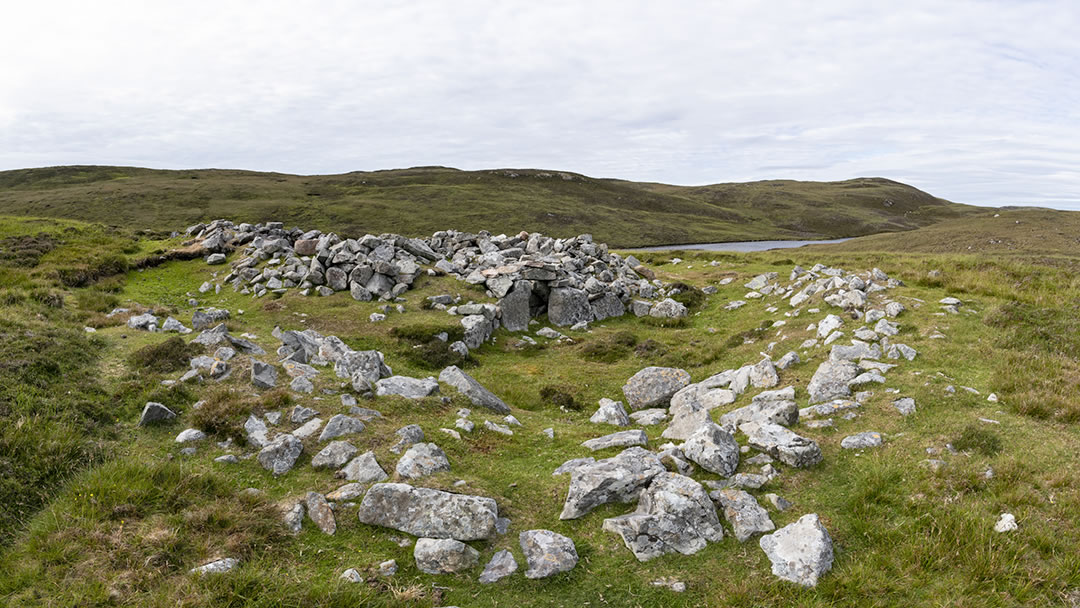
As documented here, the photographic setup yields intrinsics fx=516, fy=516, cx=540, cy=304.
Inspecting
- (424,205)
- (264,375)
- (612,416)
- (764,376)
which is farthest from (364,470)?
(424,205)

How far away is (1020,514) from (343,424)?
40.5ft

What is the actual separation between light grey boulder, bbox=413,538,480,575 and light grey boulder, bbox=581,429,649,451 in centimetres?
456

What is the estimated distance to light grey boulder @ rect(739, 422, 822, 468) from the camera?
10.1 meters

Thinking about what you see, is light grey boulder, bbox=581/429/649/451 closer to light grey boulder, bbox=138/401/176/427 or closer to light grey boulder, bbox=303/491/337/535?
light grey boulder, bbox=303/491/337/535

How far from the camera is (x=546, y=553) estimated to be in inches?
313

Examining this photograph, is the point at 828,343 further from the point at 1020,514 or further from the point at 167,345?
the point at 167,345

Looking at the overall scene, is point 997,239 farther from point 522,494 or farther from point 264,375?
point 264,375

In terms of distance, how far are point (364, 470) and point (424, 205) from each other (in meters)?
133

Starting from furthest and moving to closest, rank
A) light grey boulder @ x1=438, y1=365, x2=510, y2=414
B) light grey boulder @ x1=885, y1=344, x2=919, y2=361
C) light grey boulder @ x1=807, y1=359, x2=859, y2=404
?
light grey boulder @ x1=438, y1=365, x2=510, y2=414
light grey boulder @ x1=885, y1=344, x2=919, y2=361
light grey boulder @ x1=807, y1=359, x2=859, y2=404

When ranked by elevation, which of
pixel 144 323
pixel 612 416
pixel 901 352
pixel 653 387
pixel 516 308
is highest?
pixel 901 352

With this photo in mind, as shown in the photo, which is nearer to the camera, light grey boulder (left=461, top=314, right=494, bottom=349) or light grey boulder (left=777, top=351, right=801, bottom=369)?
light grey boulder (left=777, top=351, right=801, bottom=369)

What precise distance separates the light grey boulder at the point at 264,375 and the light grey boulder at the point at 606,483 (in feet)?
28.1

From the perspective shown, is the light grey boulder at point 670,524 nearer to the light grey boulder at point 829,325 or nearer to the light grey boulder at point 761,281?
the light grey boulder at point 829,325

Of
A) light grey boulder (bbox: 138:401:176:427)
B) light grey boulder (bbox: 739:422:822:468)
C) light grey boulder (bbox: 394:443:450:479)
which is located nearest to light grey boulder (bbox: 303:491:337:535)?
light grey boulder (bbox: 394:443:450:479)
